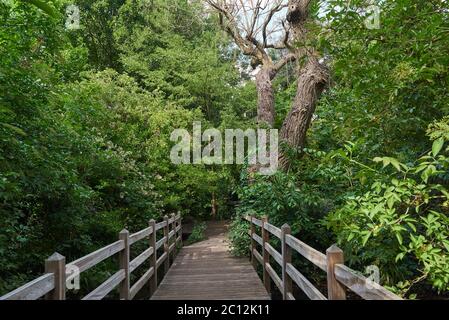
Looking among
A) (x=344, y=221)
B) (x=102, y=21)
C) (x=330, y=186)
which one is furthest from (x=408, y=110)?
(x=102, y=21)

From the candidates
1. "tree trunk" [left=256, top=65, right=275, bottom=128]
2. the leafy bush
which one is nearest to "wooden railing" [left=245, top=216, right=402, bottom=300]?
the leafy bush

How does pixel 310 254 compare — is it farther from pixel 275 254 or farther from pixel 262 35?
pixel 262 35

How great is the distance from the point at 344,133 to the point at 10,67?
149 inches

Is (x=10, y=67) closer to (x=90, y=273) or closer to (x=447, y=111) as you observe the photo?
(x=90, y=273)

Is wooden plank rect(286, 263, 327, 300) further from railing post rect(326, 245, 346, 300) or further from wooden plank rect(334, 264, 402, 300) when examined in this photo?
wooden plank rect(334, 264, 402, 300)

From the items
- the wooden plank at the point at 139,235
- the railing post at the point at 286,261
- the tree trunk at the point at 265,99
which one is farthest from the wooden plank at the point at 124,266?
the tree trunk at the point at 265,99

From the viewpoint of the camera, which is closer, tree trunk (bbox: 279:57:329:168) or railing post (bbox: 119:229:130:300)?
railing post (bbox: 119:229:130:300)

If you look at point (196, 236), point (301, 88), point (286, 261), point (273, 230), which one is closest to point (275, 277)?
point (273, 230)

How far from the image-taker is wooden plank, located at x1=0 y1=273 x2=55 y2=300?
78.5 inches

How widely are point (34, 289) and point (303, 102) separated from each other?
24.5 feet

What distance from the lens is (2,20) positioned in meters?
5.02

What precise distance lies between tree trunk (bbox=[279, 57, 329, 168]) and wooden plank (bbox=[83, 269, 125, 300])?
5.48 meters

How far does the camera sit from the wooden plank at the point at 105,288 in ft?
10.4

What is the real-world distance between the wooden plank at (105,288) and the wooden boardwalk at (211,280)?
54.9 inches
